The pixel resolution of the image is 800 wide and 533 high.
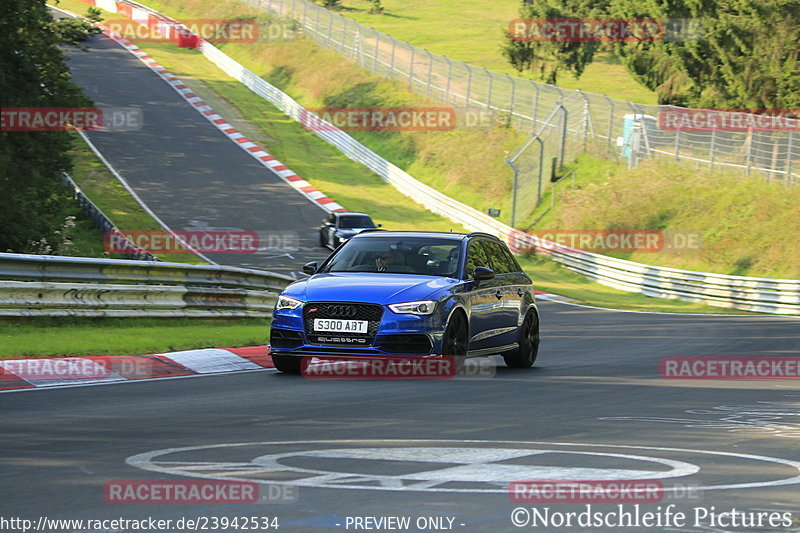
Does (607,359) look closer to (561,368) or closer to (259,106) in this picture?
(561,368)

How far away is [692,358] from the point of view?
53.0 feet

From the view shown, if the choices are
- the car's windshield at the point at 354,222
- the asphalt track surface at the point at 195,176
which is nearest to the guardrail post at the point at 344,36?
the asphalt track surface at the point at 195,176

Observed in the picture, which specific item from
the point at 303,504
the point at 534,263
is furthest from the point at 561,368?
the point at 534,263

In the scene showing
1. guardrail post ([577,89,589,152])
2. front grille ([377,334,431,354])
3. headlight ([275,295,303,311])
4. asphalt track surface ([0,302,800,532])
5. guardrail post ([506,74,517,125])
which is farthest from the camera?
guardrail post ([506,74,517,125])

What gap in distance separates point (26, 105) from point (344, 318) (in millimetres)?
14046

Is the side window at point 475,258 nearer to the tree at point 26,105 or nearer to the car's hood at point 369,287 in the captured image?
the car's hood at point 369,287

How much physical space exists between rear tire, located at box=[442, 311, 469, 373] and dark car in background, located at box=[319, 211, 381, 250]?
22.3 metres

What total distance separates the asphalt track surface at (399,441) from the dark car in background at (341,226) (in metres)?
22.1

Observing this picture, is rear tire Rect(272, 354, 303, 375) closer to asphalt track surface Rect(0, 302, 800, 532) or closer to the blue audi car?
the blue audi car

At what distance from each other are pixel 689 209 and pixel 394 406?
105ft

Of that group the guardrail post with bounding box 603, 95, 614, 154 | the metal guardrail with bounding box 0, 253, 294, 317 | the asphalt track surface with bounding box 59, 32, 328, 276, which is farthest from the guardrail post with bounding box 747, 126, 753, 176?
the metal guardrail with bounding box 0, 253, 294, 317

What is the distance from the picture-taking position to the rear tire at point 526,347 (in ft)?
45.6

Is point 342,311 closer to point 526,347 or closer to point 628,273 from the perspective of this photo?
point 526,347

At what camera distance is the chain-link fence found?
38.4m
